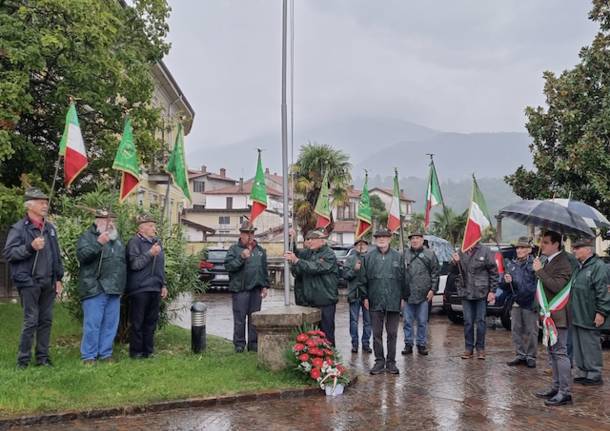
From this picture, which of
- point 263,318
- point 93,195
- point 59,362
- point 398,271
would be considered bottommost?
point 59,362

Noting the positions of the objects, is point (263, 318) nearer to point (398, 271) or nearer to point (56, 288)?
point (398, 271)

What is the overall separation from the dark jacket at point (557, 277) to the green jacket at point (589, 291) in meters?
0.86

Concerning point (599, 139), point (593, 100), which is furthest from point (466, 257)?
point (593, 100)

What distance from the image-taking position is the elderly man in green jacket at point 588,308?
25.0 feet

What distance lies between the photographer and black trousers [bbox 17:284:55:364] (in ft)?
23.5

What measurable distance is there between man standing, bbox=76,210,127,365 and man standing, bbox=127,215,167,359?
198mm

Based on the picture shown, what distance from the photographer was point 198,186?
252 feet

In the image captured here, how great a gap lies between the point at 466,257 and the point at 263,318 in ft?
12.4

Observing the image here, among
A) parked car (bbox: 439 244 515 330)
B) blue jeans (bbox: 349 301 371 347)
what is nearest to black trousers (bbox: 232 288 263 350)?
blue jeans (bbox: 349 301 371 347)

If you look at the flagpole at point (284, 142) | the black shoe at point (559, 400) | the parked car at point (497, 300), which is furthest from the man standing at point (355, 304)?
the black shoe at point (559, 400)

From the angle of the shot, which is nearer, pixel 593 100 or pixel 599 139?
pixel 599 139

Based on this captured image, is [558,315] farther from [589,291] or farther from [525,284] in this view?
[525,284]

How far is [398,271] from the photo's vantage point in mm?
8289

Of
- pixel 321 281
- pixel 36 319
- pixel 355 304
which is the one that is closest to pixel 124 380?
pixel 36 319
